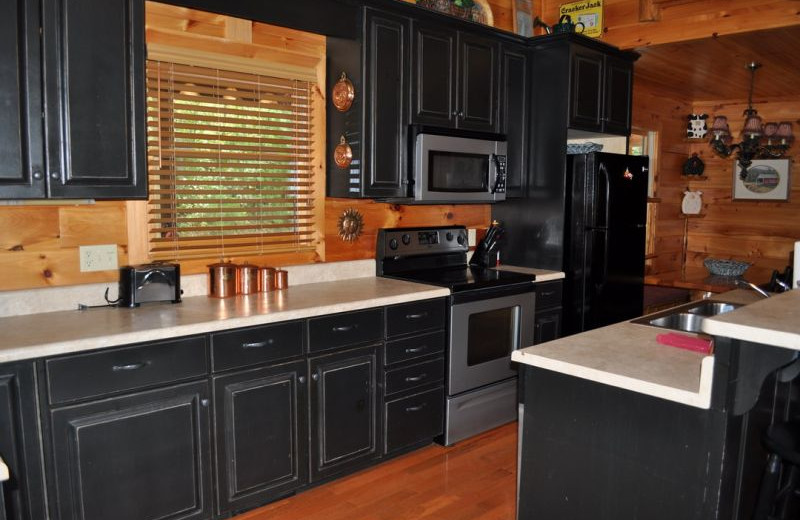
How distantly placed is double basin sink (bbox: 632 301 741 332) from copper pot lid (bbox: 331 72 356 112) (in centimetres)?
173

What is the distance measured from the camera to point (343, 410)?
2.84 meters

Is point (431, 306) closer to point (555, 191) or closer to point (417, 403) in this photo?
point (417, 403)

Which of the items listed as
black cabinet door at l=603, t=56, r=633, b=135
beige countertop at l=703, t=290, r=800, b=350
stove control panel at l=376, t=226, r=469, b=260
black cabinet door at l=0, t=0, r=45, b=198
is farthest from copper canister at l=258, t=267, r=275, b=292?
black cabinet door at l=603, t=56, r=633, b=135

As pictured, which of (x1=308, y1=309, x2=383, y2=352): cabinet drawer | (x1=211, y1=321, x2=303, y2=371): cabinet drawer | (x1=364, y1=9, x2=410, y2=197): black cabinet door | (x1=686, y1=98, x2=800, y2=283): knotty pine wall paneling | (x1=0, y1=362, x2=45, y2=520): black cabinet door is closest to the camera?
(x1=0, y1=362, x2=45, y2=520): black cabinet door

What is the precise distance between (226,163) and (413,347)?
4.09ft

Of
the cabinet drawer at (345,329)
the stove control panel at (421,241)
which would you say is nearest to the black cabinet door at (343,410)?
the cabinet drawer at (345,329)

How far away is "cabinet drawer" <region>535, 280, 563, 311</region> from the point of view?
12.4 ft

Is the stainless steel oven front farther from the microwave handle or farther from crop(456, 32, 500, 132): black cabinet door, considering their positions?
crop(456, 32, 500, 132): black cabinet door

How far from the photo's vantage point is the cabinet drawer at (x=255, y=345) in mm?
2398

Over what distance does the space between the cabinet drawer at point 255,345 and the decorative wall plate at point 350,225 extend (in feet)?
3.06

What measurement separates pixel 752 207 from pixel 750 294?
348 cm

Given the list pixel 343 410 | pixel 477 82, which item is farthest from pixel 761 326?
pixel 477 82

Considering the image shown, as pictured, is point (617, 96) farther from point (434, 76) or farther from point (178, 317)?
point (178, 317)

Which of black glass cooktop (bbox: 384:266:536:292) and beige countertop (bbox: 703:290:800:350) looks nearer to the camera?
beige countertop (bbox: 703:290:800:350)
